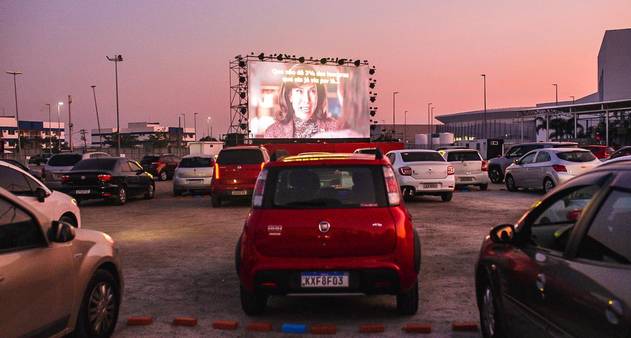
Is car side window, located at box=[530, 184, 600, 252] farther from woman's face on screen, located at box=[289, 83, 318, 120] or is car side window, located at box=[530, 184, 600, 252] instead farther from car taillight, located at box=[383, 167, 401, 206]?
woman's face on screen, located at box=[289, 83, 318, 120]

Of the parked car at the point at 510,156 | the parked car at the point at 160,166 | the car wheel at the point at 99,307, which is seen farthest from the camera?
the parked car at the point at 160,166

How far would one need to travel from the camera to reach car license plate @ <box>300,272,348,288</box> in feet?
17.3

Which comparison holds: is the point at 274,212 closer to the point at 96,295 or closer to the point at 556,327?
the point at 96,295

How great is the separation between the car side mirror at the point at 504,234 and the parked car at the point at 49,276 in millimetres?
3047

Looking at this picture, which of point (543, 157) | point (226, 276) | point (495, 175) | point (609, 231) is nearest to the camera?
point (609, 231)

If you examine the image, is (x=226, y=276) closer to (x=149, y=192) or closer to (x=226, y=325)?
(x=226, y=325)

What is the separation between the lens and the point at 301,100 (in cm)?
4038

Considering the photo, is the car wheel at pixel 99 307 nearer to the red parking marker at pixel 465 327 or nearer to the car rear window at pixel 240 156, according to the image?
the red parking marker at pixel 465 327

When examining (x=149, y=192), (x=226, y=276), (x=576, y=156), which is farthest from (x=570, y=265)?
(x=149, y=192)

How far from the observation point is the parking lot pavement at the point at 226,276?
576 cm

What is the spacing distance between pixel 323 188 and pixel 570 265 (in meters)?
2.79

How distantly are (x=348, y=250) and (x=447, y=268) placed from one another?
3.20 meters

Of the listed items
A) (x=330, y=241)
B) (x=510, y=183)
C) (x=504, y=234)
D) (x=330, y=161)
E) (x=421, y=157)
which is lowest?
(x=510, y=183)

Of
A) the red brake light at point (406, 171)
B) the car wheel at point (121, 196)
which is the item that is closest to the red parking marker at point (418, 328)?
the red brake light at point (406, 171)
